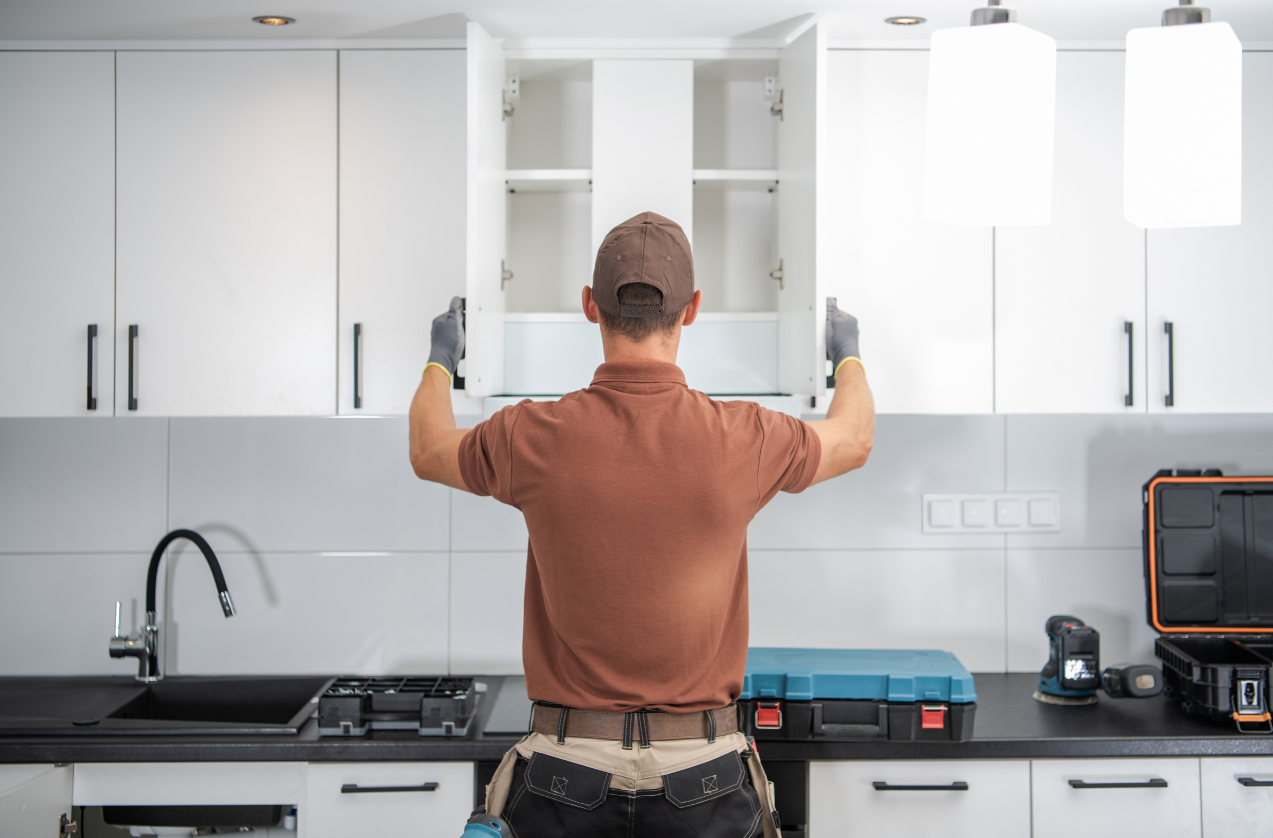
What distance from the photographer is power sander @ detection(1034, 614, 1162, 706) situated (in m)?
1.93

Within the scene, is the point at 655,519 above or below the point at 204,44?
below

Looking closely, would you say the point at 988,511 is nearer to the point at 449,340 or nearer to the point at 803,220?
the point at 803,220

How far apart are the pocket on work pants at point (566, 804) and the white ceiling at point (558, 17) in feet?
4.62

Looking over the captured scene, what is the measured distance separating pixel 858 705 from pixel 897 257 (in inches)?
37.1

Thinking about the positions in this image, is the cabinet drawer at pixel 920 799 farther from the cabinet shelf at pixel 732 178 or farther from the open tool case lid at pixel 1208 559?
the cabinet shelf at pixel 732 178

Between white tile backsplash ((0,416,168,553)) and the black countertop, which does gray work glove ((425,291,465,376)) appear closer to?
the black countertop

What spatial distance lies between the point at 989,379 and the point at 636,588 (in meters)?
1.03

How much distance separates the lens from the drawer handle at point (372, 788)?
68.8 inches

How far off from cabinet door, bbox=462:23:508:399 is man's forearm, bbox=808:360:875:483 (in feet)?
2.25

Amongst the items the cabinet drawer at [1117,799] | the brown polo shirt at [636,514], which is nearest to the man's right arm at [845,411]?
the brown polo shirt at [636,514]

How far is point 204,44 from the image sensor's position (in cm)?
192

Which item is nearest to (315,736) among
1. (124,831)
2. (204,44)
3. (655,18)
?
(124,831)

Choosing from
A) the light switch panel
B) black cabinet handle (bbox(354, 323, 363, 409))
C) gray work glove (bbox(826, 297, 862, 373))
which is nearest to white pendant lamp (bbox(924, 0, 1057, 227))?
gray work glove (bbox(826, 297, 862, 373))

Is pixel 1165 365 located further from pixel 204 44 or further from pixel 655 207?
pixel 204 44
